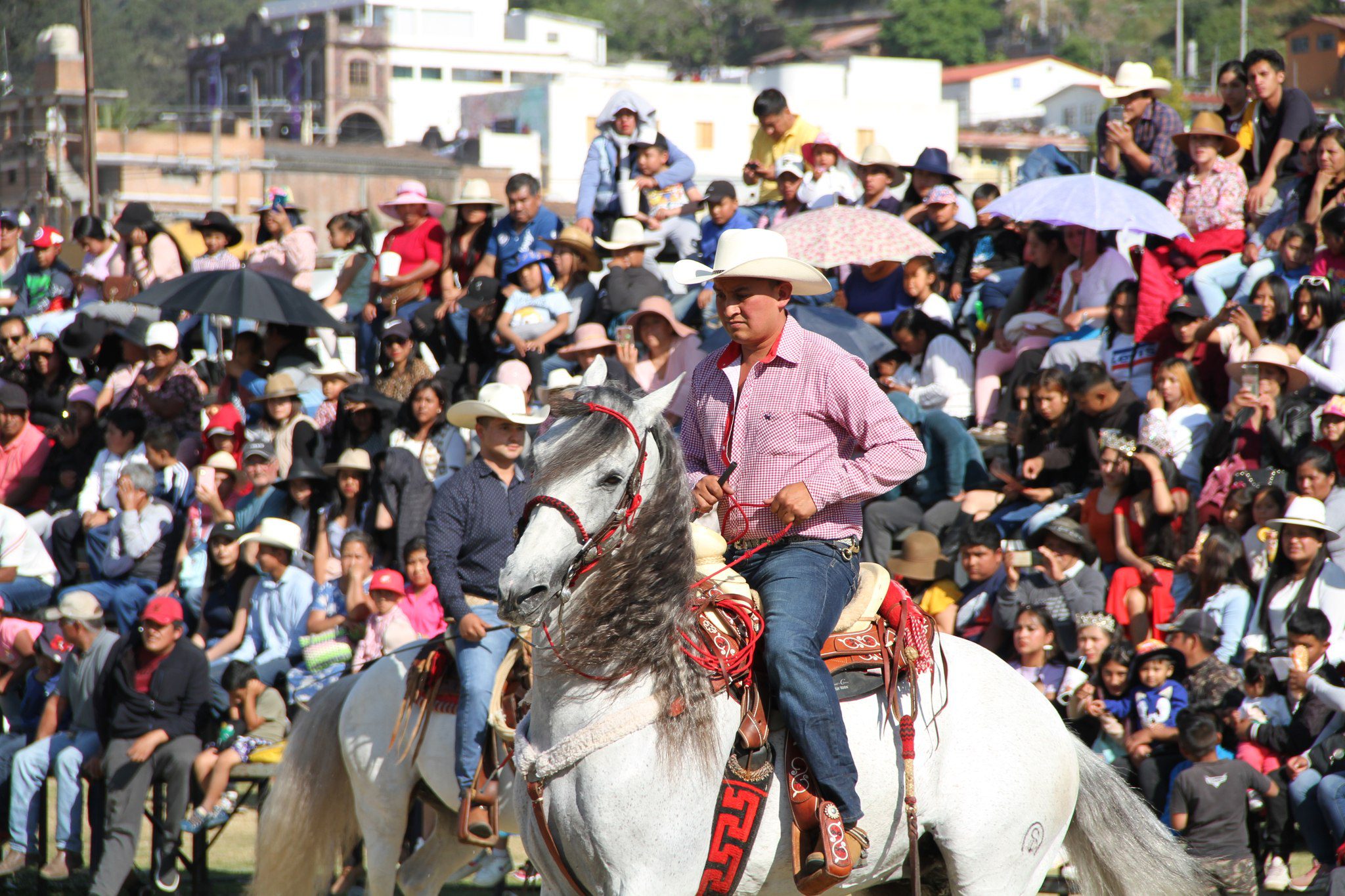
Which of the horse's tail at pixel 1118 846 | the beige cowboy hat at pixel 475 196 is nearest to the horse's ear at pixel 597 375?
the horse's tail at pixel 1118 846

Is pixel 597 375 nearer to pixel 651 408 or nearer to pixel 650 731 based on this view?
pixel 651 408

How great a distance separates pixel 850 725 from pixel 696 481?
95 centimetres

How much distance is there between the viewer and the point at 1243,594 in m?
7.76

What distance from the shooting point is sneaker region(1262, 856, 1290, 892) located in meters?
7.28

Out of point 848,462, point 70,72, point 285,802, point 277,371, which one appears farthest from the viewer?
point 70,72

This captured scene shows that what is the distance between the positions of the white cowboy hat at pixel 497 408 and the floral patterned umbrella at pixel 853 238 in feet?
11.5

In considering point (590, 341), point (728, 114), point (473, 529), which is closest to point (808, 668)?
point (473, 529)

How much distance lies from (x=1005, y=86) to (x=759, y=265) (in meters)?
76.5

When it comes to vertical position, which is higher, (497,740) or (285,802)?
(497,740)

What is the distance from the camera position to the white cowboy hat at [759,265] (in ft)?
14.9

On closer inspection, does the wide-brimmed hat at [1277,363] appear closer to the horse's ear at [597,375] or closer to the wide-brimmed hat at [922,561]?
the wide-brimmed hat at [922,561]

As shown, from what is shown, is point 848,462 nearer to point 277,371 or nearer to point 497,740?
point 497,740

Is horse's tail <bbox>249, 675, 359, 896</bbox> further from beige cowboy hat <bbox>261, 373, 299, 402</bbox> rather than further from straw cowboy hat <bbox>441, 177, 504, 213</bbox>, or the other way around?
straw cowboy hat <bbox>441, 177, 504, 213</bbox>

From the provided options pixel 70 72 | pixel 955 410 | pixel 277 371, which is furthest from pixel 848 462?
pixel 70 72
